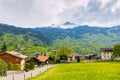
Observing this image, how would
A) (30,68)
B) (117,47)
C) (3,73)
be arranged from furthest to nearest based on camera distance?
(117,47), (30,68), (3,73)

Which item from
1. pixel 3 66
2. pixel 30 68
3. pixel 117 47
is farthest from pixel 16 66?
pixel 117 47

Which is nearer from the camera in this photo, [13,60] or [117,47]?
[13,60]

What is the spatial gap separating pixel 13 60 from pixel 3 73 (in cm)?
5883

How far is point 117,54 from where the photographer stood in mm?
198250

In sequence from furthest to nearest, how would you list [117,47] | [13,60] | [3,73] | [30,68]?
[117,47] → [13,60] → [30,68] → [3,73]

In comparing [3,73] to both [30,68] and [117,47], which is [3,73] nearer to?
[30,68]

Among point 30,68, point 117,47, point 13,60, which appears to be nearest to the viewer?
point 30,68

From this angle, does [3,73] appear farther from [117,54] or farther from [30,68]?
[117,54]

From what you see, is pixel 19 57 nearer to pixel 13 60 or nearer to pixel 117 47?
pixel 13 60

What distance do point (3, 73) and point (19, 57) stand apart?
58605 mm

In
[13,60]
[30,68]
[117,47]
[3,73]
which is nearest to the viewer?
[3,73]

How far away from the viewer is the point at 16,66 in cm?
13212

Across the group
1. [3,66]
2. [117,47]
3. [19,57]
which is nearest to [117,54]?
[117,47]

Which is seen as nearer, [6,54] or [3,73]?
[3,73]
